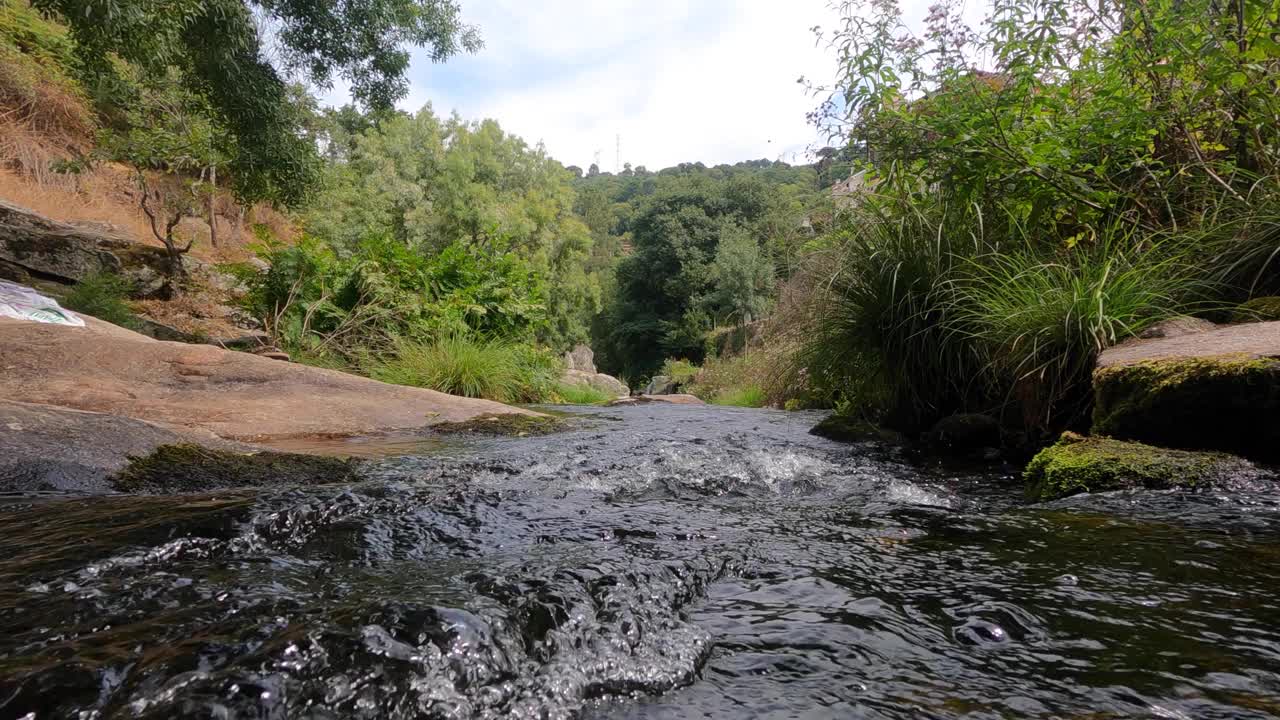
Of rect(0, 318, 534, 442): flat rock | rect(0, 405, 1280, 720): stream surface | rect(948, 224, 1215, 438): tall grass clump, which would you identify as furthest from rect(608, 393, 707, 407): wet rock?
rect(0, 405, 1280, 720): stream surface

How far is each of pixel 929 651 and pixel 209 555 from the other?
164 centimetres

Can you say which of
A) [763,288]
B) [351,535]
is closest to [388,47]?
[351,535]

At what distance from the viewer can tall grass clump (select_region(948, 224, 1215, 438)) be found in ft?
10.6

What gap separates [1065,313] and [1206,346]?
2.12 feet

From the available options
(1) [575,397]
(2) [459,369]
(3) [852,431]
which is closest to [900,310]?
(3) [852,431]

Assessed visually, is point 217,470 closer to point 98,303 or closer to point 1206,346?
point 1206,346

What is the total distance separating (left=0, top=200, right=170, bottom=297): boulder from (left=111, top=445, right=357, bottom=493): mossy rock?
10.1 meters

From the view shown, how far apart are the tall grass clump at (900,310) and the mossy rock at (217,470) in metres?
3.16

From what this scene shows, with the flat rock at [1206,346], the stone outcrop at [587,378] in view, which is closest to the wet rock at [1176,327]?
the flat rock at [1206,346]

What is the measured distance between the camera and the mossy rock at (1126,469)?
238cm

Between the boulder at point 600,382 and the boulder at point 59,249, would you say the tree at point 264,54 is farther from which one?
the boulder at point 600,382

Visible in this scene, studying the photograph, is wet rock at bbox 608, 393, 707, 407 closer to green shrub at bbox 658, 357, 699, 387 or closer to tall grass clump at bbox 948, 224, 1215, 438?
tall grass clump at bbox 948, 224, 1215, 438

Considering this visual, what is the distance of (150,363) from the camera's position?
4.72m

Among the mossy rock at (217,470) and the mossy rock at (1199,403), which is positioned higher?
the mossy rock at (1199,403)
